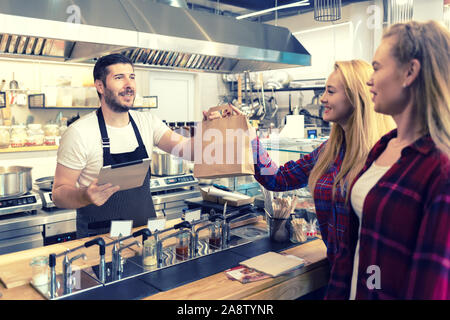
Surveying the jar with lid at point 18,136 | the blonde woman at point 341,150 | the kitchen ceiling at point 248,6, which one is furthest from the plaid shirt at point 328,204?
the jar with lid at point 18,136

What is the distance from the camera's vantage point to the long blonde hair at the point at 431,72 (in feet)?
3.72

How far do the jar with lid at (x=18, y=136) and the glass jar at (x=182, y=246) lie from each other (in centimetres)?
378

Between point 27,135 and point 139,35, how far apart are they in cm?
341

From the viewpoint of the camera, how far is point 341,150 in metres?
1.77

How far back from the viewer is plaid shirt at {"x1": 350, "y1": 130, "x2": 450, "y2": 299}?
1.05m

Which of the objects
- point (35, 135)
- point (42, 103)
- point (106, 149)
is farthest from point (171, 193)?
point (42, 103)

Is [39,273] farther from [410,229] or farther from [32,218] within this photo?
[32,218]

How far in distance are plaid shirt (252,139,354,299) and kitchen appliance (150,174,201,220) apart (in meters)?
1.69

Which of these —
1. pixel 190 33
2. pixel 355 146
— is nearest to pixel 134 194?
pixel 190 33

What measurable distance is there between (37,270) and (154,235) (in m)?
0.48

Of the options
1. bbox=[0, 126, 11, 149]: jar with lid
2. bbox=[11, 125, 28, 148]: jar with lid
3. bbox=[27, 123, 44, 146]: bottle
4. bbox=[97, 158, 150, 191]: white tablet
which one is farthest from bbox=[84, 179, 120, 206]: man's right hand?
bbox=[27, 123, 44, 146]: bottle

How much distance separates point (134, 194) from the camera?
2457 millimetres

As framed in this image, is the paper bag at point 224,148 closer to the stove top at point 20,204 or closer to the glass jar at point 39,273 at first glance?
the glass jar at point 39,273

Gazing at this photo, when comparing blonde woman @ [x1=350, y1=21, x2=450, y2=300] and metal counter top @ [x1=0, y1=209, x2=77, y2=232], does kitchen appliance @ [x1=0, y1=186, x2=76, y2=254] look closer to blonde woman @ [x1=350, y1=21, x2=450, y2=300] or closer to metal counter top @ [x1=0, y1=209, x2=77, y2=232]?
metal counter top @ [x1=0, y1=209, x2=77, y2=232]
